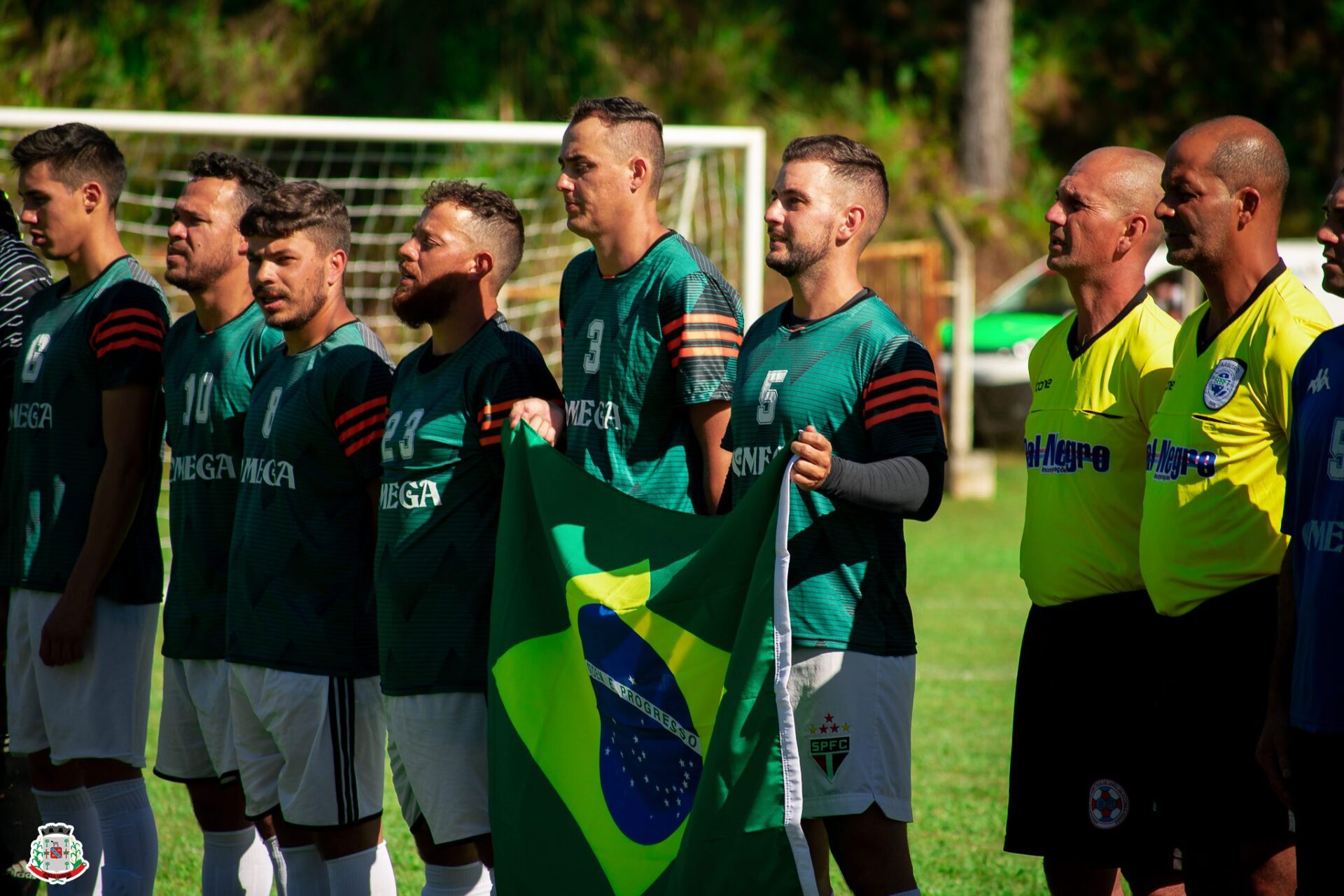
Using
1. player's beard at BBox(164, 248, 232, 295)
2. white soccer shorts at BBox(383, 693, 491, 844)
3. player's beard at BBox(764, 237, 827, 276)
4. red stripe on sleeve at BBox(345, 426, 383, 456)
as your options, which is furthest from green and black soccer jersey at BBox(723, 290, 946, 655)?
player's beard at BBox(164, 248, 232, 295)

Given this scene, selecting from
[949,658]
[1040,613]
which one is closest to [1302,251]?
[949,658]

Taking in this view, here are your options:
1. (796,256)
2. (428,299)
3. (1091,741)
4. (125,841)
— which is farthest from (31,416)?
(1091,741)

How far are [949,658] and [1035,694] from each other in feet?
15.7

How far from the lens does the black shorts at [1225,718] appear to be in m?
3.49

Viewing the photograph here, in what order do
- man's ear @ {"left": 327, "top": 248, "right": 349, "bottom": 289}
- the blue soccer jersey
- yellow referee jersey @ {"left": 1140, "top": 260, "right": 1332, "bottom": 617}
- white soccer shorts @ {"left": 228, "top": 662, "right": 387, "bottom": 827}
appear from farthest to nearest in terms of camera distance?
man's ear @ {"left": 327, "top": 248, "right": 349, "bottom": 289} → white soccer shorts @ {"left": 228, "top": 662, "right": 387, "bottom": 827} → yellow referee jersey @ {"left": 1140, "top": 260, "right": 1332, "bottom": 617} → the blue soccer jersey

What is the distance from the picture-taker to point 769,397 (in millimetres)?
3818

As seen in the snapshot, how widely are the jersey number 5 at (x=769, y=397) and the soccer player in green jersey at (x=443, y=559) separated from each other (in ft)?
2.00

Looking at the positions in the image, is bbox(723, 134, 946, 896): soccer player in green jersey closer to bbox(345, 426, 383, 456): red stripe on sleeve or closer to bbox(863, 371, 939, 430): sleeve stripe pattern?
bbox(863, 371, 939, 430): sleeve stripe pattern

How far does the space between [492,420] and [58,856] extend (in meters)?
2.02

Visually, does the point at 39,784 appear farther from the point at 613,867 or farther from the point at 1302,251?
the point at 1302,251

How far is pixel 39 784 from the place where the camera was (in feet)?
15.5

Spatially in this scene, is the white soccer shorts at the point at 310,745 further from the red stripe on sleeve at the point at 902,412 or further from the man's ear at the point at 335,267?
the red stripe on sleeve at the point at 902,412

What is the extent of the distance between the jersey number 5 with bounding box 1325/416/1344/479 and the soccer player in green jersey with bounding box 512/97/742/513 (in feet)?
4.97

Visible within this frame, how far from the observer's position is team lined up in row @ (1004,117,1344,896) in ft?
10.3
